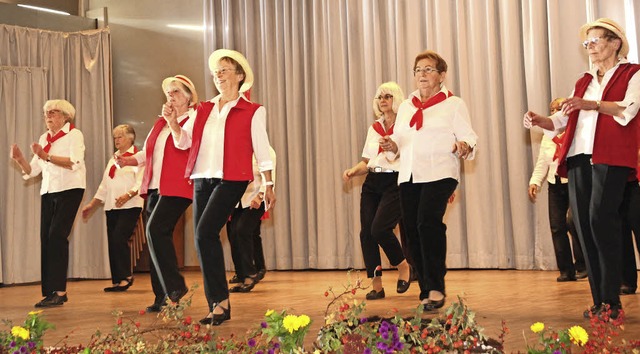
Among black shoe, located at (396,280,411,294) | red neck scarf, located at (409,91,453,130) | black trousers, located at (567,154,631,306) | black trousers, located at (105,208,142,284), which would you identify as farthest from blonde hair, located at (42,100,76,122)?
black trousers, located at (567,154,631,306)

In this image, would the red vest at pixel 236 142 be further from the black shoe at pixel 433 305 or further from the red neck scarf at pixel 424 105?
the black shoe at pixel 433 305

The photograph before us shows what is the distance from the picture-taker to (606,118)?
379 centimetres

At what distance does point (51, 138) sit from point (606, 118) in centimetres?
402

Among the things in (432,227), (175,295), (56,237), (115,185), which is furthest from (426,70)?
(115,185)

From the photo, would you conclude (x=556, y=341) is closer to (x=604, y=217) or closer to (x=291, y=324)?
(x=291, y=324)

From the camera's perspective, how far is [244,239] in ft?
22.3

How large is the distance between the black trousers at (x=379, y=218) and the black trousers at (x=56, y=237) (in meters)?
2.08

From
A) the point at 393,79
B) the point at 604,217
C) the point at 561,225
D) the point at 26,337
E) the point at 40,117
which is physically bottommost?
the point at 26,337

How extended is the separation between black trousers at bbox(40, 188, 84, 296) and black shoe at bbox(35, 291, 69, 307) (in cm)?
4

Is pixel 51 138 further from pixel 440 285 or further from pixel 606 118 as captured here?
pixel 606 118

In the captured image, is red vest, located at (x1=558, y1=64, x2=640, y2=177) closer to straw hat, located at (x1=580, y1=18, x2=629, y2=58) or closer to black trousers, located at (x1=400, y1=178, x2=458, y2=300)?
straw hat, located at (x1=580, y1=18, x2=629, y2=58)

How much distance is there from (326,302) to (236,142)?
1.42 metres

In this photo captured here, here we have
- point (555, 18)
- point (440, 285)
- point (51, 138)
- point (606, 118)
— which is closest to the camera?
point (606, 118)

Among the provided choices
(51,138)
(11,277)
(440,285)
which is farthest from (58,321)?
(11,277)
